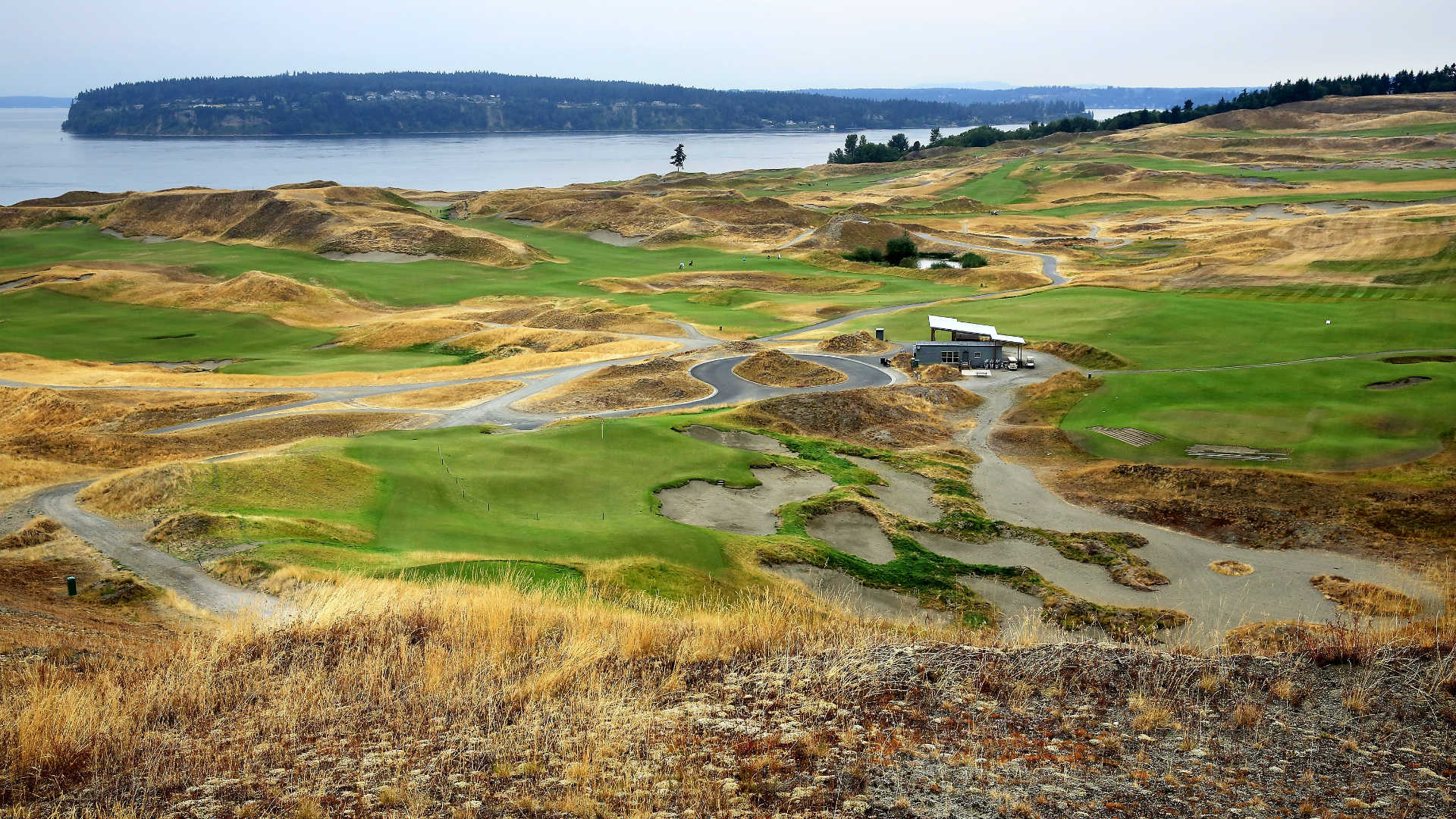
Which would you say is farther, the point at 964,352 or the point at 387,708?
the point at 964,352

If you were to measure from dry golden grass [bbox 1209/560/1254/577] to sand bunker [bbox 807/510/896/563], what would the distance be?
9.12 meters

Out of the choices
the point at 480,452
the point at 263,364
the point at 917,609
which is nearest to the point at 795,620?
the point at 917,609

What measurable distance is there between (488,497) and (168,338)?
4687 centimetres

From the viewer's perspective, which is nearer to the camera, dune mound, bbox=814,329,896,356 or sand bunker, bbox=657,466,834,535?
sand bunker, bbox=657,466,834,535

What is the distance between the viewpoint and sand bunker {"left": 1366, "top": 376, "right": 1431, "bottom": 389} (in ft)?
126

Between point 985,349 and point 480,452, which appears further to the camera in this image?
point 985,349

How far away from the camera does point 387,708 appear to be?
382 inches

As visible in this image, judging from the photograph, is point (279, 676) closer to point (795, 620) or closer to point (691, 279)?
point (795, 620)

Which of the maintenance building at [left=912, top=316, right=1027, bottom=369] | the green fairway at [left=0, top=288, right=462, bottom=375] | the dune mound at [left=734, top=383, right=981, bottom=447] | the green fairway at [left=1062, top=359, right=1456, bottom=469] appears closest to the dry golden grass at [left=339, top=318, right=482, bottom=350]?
the green fairway at [left=0, top=288, right=462, bottom=375]

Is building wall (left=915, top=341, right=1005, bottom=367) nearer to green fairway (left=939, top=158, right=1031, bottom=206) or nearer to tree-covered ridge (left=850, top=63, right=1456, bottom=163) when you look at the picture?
green fairway (left=939, top=158, right=1031, bottom=206)

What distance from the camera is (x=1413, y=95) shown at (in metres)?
173

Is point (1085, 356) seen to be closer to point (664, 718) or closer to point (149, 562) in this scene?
point (149, 562)

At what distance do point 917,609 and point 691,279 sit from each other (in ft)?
211

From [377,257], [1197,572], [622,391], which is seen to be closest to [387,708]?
[1197,572]
